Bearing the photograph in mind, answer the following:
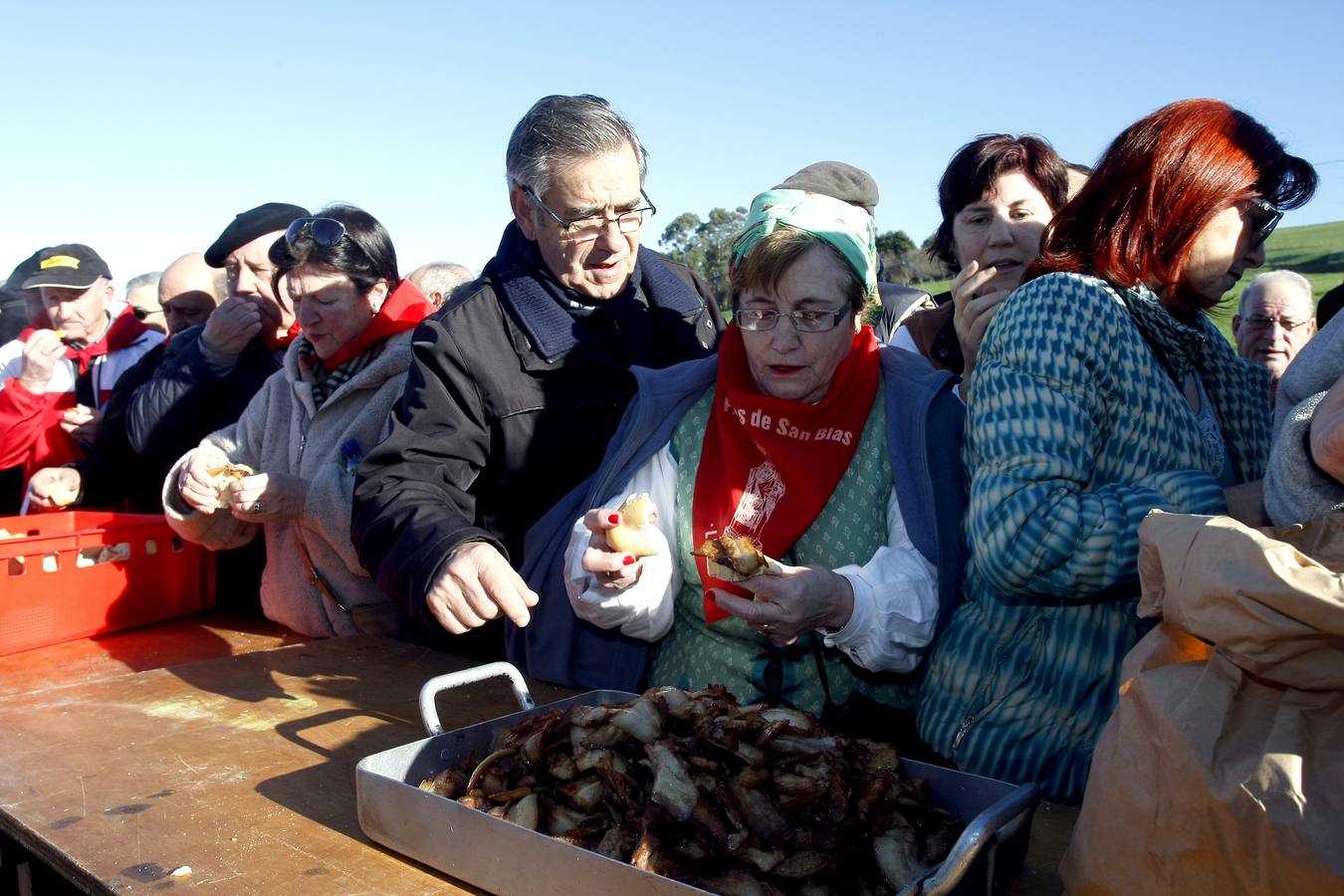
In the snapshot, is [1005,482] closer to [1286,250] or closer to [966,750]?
[966,750]

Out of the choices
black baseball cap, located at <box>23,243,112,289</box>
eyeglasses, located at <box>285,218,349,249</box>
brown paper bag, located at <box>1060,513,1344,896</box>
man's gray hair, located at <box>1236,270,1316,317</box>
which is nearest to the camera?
brown paper bag, located at <box>1060,513,1344,896</box>

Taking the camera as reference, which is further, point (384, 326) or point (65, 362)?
point (65, 362)

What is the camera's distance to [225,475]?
3.18 m

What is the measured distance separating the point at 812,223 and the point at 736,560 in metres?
0.72

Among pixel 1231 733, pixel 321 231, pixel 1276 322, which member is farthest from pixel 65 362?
pixel 1276 322

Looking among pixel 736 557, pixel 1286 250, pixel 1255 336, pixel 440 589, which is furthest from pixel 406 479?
pixel 1286 250

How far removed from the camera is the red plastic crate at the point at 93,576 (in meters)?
3.07

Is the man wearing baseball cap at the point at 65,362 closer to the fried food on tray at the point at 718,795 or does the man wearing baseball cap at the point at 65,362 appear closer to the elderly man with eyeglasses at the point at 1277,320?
the fried food on tray at the point at 718,795

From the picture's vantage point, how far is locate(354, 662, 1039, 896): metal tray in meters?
1.31

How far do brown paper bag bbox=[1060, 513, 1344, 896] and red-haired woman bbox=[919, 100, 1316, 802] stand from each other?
467 millimetres

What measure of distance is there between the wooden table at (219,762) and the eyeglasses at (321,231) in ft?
3.87

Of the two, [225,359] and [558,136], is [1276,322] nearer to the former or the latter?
[558,136]

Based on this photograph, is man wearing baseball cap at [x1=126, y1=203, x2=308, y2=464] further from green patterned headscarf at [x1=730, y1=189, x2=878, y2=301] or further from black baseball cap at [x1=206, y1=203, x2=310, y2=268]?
green patterned headscarf at [x1=730, y1=189, x2=878, y2=301]

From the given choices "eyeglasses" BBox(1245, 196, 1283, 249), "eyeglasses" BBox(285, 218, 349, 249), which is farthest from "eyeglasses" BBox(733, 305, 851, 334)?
"eyeglasses" BBox(285, 218, 349, 249)
